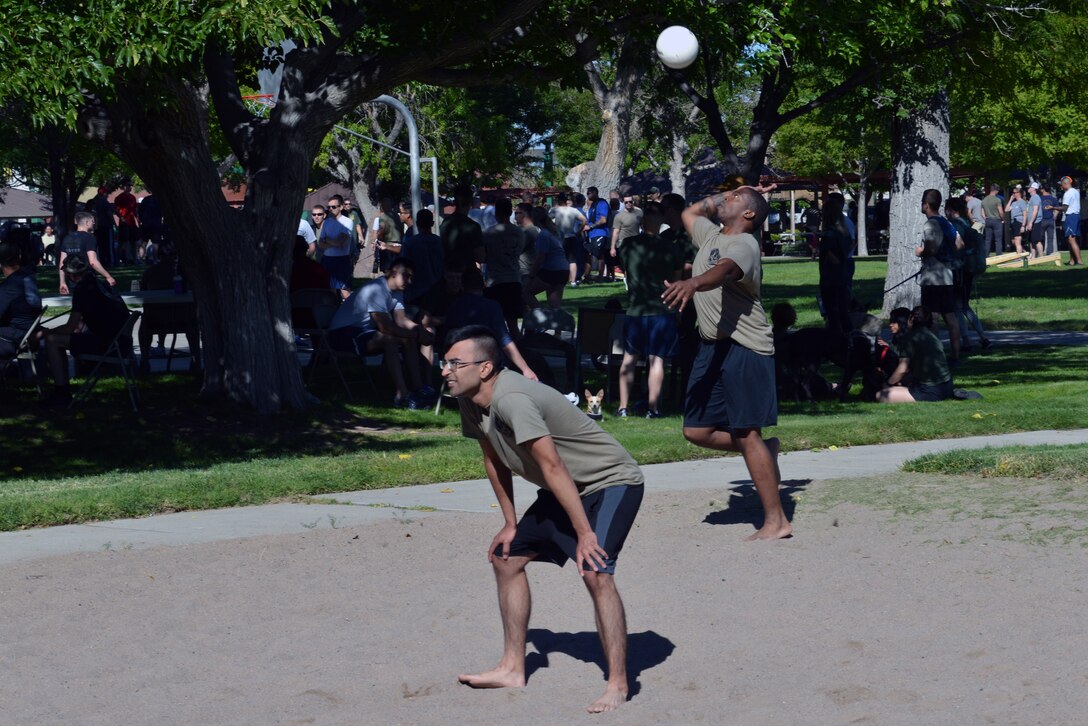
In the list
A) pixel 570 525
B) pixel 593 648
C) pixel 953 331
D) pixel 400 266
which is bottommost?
pixel 593 648

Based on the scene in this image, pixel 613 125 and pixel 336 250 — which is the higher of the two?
pixel 613 125

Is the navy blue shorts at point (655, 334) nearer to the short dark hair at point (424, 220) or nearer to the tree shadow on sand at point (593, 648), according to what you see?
the short dark hair at point (424, 220)

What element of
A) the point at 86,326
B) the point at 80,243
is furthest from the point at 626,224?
the point at 86,326

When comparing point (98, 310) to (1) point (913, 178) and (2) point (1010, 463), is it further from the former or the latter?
(1) point (913, 178)

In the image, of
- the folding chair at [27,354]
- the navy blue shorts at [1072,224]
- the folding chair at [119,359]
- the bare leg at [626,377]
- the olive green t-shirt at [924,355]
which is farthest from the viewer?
the navy blue shorts at [1072,224]

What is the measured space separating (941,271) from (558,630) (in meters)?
11.3

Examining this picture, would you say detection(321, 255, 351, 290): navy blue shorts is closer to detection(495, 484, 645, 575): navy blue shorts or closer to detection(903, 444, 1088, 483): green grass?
detection(903, 444, 1088, 483): green grass

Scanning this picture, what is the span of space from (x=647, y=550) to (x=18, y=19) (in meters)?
4.72

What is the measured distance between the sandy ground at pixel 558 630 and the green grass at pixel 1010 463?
1372 mm

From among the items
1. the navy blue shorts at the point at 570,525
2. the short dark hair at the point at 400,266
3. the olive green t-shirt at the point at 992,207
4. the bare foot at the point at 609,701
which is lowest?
the bare foot at the point at 609,701

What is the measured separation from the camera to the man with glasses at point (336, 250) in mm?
20281

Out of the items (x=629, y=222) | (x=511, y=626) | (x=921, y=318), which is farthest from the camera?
(x=629, y=222)

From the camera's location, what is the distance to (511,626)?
5.37 metres

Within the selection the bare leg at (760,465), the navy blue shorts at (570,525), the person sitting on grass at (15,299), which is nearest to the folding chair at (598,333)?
the person sitting on grass at (15,299)
